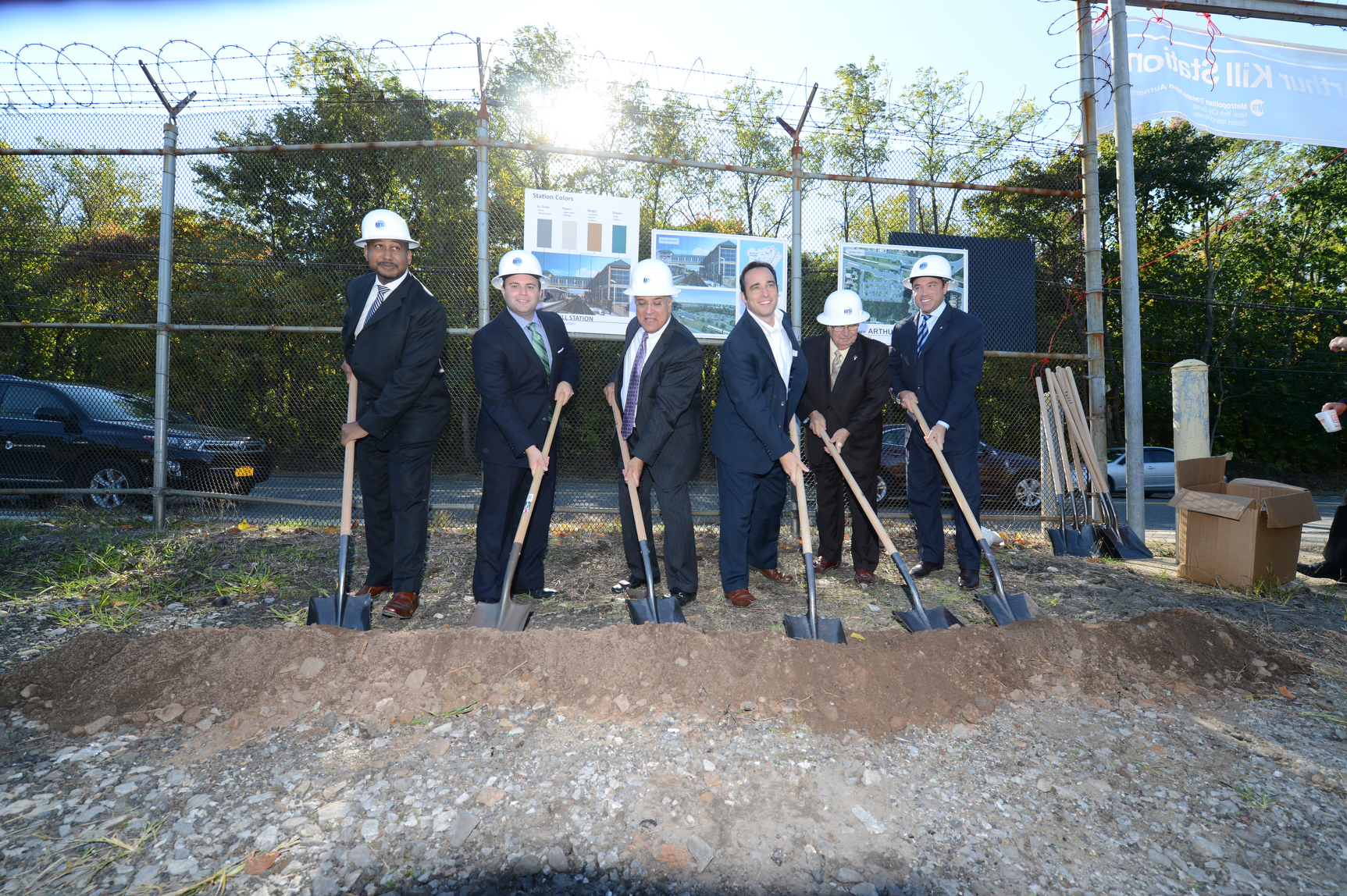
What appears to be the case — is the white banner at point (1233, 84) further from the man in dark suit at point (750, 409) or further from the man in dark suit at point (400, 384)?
the man in dark suit at point (400, 384)

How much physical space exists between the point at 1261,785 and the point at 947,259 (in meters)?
4.51

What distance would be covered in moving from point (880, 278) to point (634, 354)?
261cm

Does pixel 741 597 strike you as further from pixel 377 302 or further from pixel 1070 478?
pixel 1070 478

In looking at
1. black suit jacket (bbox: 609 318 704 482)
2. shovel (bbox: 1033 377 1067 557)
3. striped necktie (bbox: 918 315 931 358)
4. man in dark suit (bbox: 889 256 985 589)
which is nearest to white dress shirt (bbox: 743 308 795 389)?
black suit jacket (bbox: 609 318 704 482)

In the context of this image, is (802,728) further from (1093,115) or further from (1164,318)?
(1164,318)

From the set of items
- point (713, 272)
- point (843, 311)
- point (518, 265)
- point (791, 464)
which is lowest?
point (791, 464)

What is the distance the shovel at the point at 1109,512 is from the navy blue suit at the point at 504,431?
180 inches

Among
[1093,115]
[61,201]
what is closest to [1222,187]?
[1093,115]

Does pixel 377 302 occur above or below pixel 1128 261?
below

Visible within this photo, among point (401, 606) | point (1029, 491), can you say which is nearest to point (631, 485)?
point (401, 606)

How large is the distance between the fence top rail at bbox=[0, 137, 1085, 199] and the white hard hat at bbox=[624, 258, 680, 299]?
1.57 m

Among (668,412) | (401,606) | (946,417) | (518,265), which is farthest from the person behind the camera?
(946,417)

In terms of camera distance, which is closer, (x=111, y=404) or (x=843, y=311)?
(x=843, y=311)

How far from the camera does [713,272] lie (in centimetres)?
549
